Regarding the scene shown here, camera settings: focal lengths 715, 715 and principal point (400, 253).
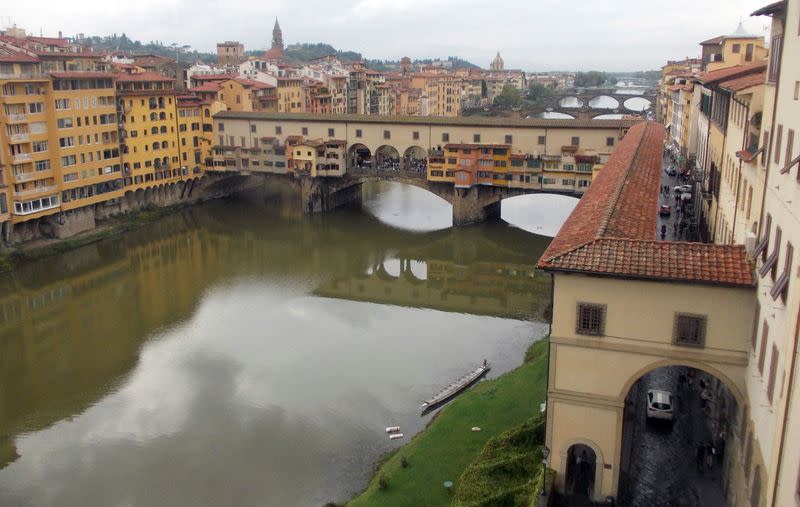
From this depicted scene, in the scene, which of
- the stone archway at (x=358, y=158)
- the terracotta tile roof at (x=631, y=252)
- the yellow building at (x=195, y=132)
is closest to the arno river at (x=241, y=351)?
the terracotta tile roof at (x=631, y=252)

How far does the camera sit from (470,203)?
37031 millimetres

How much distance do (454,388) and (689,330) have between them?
27.7ft

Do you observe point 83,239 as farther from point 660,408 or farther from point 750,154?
point 750,154

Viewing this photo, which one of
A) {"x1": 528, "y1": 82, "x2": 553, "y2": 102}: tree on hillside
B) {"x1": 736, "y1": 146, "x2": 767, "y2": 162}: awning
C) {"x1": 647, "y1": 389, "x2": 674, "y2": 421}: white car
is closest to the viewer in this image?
{"x1": 736, "y1": 146, "x2": 767, "y2": 162}: awning

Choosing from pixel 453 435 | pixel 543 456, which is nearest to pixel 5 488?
pixel 453 435

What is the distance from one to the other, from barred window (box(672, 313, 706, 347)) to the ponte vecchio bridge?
2424 centimetres

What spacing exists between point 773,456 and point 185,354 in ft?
54.8

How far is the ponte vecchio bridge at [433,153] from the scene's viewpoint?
35969 millimetres

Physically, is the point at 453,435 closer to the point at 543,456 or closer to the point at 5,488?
the point at 543,456

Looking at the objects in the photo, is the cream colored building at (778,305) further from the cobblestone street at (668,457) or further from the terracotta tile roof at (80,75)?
the terracotta tile roof at (80,75)

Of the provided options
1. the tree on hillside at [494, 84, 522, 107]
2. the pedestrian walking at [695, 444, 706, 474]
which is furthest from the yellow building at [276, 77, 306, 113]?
the pedestrian walking at [695, 444, 706, 474]

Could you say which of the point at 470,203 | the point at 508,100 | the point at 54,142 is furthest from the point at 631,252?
the point at 508,100

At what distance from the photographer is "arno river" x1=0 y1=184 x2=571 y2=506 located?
1548cm

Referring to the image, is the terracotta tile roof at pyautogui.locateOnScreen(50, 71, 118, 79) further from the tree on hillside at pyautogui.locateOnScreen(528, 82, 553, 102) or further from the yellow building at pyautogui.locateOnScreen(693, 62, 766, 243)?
the tree on hillside at pyautogui.locateOnScreen(528, 82, 553, 102)
